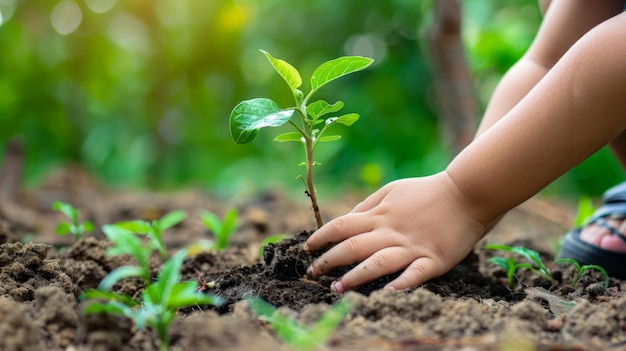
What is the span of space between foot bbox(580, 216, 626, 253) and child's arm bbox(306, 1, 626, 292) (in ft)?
2.03

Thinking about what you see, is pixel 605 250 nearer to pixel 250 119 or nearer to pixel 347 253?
pixel 347 253

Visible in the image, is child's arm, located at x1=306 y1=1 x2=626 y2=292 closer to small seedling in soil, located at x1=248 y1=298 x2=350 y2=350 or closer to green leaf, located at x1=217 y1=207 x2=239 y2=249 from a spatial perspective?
small seedling in soil, located at x1=248 y1=298 x2=350 y2=350

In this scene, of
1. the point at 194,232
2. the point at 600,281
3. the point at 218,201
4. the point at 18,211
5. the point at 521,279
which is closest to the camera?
the point at 600,281

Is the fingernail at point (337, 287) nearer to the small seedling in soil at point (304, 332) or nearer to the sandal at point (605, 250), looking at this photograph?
the small seedling in soil at point (304, 332)

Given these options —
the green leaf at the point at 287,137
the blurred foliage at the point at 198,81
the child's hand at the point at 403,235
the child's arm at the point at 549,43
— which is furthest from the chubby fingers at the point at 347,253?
the blurred foliage at the point at 198,81

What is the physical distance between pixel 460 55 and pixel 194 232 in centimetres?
143

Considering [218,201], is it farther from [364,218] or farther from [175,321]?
[175,321]

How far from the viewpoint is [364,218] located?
1.34 m

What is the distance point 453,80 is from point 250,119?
2.05 m

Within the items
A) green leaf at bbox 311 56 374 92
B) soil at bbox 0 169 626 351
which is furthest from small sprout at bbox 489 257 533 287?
green leaf at bbox 311 56 374 92

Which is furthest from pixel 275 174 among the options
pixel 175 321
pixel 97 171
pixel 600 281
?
pixel 175 321

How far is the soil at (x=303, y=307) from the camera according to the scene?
905 millimetres

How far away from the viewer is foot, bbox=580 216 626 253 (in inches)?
72.9

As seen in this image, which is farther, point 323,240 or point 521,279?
point 521,279
